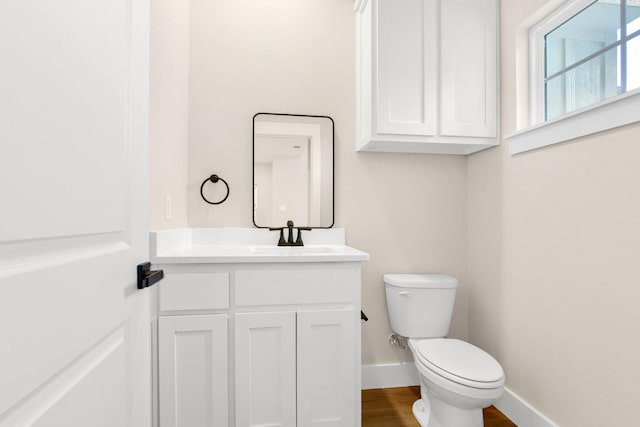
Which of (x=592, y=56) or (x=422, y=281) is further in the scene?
(x=422, y=281)

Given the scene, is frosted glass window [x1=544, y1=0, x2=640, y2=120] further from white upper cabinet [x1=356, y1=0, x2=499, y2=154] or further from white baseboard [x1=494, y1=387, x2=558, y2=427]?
white baseboard [x1=494, y1=387, x2=558, y2=427]

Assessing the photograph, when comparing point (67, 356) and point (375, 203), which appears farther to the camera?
point (375, 203)

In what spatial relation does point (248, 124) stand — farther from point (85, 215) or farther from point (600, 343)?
point (600, 343)

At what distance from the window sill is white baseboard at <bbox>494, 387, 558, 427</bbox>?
1299 mm

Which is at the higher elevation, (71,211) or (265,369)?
(71,211)

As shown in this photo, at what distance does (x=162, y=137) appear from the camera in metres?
1.48

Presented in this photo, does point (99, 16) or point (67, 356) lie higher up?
point (99, 16)

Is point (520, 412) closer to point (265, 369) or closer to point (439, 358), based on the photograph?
point (439, 358)

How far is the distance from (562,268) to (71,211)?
1.78 meters

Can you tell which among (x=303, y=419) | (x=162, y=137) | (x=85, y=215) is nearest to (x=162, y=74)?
(x=162, y=137)

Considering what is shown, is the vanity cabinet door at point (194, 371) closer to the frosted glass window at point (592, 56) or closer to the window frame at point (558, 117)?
the window frame at point (558, 117)

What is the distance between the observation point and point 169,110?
158cm

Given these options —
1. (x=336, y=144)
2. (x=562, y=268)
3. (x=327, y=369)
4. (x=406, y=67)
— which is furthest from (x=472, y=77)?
(x=327, y=369)

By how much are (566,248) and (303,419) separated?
1403 mm
